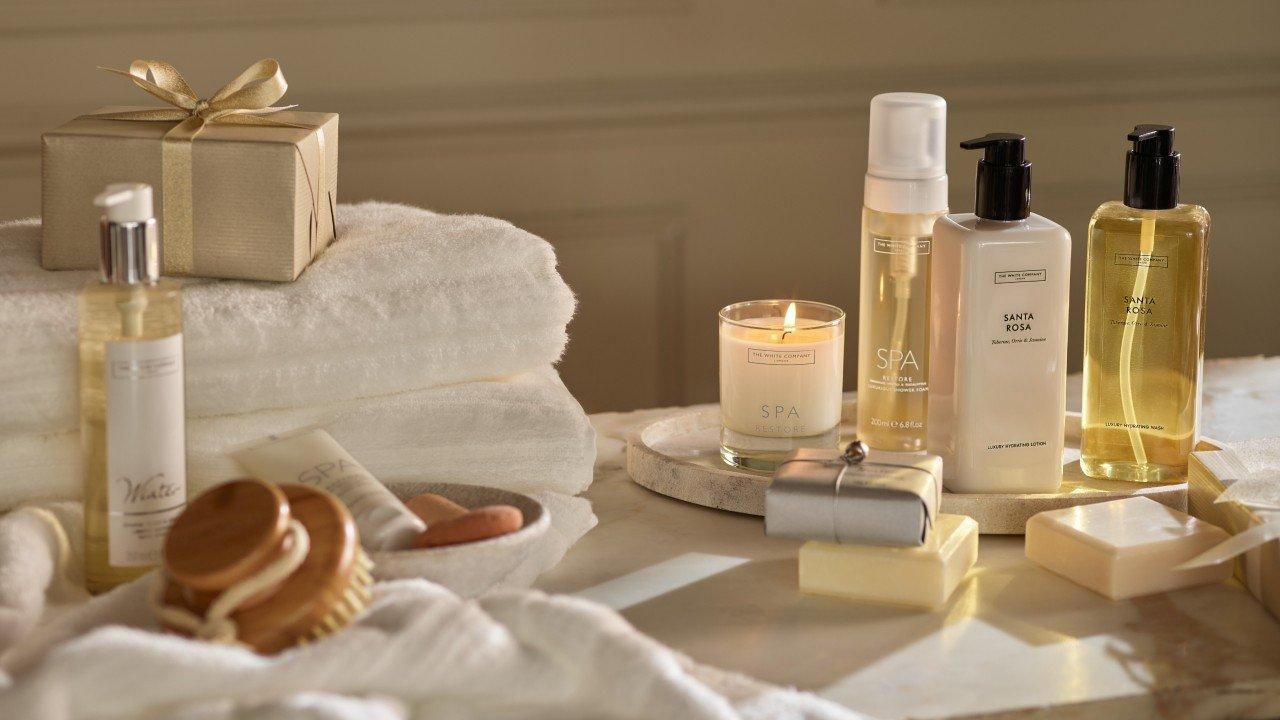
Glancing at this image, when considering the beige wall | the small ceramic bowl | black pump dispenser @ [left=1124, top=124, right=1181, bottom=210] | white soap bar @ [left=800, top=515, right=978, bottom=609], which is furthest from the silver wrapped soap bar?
the beige wall

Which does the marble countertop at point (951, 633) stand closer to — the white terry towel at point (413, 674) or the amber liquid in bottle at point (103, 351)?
the white terry towel at point (413, 674)

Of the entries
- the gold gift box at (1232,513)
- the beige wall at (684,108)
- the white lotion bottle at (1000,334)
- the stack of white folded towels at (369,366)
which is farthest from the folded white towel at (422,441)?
the beige wall at (684,108)

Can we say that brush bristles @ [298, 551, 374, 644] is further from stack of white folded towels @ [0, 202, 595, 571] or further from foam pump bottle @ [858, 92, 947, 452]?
foam pump bottle @ [858, 92, 947, 452]

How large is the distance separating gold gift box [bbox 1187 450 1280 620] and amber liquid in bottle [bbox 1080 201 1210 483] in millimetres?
37

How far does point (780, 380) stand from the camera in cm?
74

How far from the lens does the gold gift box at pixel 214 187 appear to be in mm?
688

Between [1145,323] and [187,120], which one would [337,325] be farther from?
[1145,323]

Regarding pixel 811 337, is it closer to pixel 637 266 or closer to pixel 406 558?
pixel 406 558

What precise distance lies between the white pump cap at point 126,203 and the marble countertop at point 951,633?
26 cm

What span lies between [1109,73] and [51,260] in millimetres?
1224

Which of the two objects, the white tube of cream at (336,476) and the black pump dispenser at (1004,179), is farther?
the black pump dispenser at (1004,179)

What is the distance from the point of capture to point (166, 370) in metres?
0.59

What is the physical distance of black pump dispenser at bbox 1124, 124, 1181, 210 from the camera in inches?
28.6

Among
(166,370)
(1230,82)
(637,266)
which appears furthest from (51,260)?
(1230,82)
